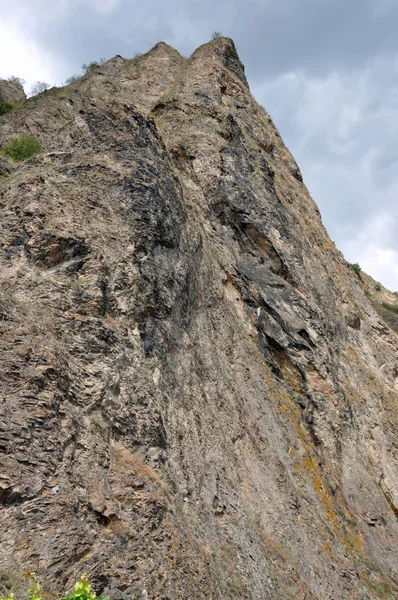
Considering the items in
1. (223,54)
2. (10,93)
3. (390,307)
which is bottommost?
(390,307)

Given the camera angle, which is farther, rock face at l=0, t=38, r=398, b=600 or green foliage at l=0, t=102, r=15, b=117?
green foliage at l=0, t=102, r=15, b=117

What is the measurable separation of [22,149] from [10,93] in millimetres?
15189

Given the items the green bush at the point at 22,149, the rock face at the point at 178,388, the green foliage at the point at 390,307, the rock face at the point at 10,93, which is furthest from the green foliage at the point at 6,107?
the green foliage at the point at 390,307

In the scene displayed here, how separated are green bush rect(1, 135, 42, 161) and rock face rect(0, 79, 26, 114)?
12301mm

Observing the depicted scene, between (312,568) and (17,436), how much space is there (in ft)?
22.8

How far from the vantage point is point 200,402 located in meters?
10.8

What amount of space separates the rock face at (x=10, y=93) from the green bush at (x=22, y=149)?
12.3 m

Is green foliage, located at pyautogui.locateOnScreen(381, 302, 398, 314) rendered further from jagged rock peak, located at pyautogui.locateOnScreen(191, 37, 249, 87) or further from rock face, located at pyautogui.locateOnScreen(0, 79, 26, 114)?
rock face, located at pyautogui.locateOnScreen(0, 79, 26, 114)

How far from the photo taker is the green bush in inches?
718

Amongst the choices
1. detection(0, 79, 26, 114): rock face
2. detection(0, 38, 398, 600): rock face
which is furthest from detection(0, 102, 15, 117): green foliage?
detection(0, 38, 398, 600): rock face

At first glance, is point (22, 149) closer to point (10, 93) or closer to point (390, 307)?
point (10, 93)

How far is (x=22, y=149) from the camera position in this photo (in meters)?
18.5

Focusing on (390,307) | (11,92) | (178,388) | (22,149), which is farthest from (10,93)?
(390,307)

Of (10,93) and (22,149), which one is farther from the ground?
(10,93)
